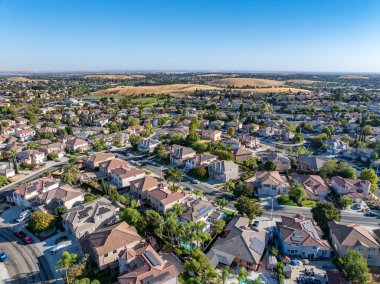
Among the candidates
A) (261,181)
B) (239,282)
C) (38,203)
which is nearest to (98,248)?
(239,282)

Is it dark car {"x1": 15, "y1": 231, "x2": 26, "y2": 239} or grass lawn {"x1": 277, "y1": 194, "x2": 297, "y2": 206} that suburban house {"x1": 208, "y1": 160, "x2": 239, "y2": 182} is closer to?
grass lawn {"x1": 277, "y1": 194, "x2": 297, "y2": 206}

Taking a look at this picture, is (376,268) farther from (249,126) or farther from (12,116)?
(12,116)

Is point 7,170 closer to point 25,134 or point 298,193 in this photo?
point 25,134

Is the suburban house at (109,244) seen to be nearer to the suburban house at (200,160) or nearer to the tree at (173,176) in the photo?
the tree at (173,176)

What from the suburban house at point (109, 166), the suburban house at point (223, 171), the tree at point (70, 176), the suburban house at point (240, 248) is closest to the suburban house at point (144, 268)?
the suburban house at point (240, 248)

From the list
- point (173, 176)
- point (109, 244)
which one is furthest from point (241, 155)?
point (109, 244)

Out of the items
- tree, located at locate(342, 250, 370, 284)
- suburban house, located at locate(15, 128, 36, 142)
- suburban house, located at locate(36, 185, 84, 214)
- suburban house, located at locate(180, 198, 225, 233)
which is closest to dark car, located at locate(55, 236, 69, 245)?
suburban house, located at locate(36, 185, 84, 214)

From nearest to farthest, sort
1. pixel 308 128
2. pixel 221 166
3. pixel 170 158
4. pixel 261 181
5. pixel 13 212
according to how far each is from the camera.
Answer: pixel 13 212 < pixel 261 181 < pixel 221 166 < pixel 170 158 < pixel 308 128
